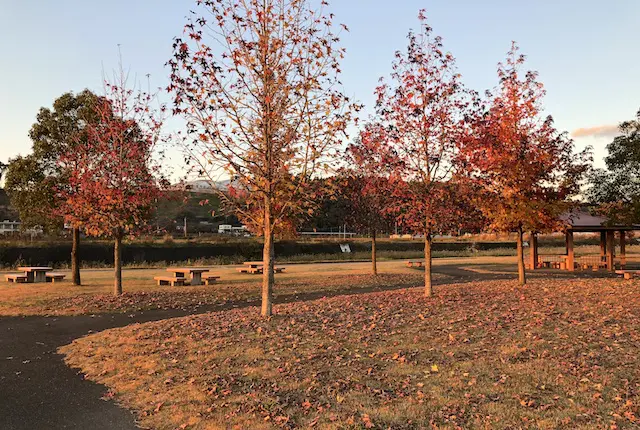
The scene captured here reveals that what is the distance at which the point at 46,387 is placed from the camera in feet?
22.7

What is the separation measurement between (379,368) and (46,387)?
4.59 metres

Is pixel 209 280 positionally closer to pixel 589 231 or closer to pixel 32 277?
pixel 32 277

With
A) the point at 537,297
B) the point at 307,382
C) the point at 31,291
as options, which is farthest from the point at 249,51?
the point at 31,291

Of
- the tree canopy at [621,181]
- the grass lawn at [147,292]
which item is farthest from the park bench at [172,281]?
the tree canopy at [621,181]

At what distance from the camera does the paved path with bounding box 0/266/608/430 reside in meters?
5.61

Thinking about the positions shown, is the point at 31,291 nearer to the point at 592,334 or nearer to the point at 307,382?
the point at 307,382

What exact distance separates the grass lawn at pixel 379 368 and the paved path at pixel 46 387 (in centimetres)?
28

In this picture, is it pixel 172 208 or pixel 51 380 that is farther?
pixel 172 208

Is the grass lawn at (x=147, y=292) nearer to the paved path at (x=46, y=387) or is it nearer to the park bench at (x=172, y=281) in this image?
the park bench at (x=172, y=281)

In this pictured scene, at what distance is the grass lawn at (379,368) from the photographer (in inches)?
211

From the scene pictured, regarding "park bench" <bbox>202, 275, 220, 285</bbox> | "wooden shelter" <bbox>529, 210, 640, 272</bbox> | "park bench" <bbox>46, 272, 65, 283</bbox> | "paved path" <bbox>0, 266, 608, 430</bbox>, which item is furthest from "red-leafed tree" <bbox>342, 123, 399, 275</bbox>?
"park bench" <bbox>46, 272, 65, 283</bbox>

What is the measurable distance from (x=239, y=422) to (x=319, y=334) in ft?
12.0

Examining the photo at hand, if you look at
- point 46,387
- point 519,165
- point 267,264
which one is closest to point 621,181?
point 519,165

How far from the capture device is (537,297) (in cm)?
1380
